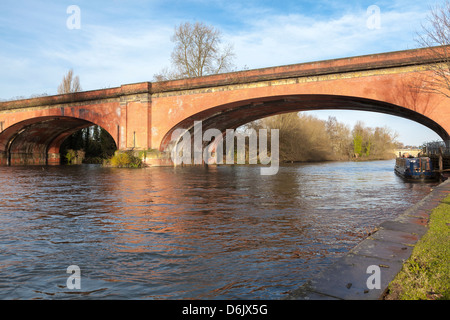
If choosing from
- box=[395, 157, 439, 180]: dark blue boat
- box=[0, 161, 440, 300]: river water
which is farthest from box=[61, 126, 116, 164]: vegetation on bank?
box=[0, 161, 440, 300]: river water

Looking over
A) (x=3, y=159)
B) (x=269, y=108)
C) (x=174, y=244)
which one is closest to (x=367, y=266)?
(x=174, y=244)

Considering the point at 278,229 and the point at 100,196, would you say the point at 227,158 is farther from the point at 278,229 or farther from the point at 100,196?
the point at 278,229

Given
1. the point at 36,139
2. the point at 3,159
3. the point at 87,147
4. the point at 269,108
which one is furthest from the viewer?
the point at 87,147

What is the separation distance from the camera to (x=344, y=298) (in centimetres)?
214

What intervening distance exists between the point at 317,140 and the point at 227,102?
25.6 metres

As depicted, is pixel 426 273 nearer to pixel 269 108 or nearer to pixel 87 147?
pixel 269 108

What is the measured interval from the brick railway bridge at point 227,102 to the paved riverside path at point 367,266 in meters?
14.5

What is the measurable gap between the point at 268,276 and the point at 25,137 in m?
35.4

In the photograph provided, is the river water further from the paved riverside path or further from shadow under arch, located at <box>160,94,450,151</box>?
shadow under arch, located at <box>160,94,450,151</box>

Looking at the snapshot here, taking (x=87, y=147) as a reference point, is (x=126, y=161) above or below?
below

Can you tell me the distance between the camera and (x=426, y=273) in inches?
101

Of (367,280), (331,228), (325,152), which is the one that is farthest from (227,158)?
(367,280)

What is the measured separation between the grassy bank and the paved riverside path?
0.06 metres

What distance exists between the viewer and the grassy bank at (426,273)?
222cm
